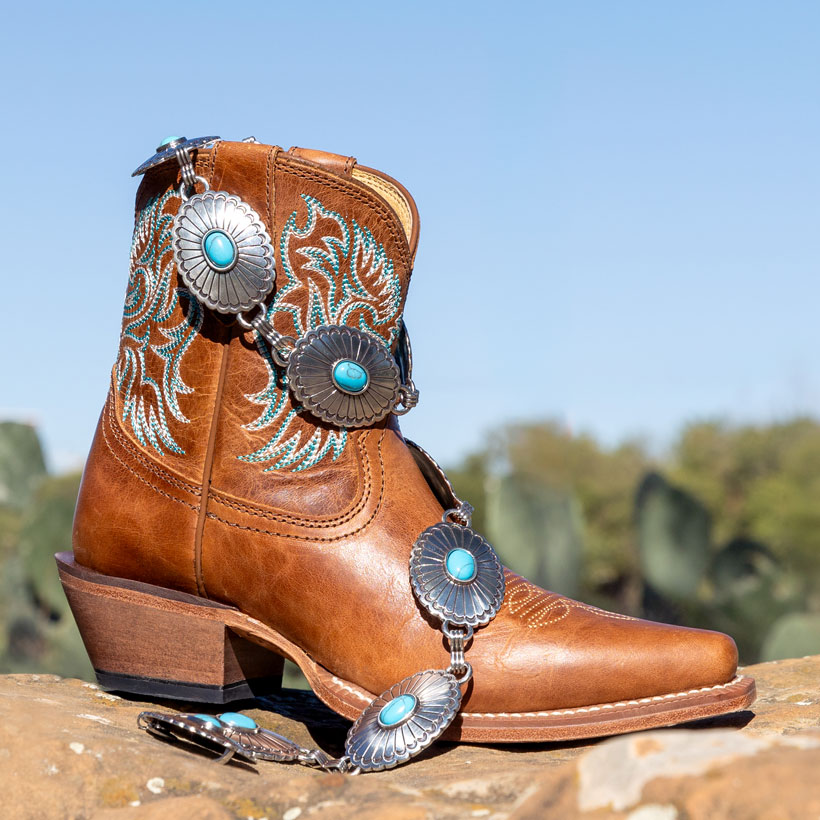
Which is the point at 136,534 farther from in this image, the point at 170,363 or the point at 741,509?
the point at 741,509

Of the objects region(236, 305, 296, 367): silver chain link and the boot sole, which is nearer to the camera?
the boot sole

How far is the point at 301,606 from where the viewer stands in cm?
173

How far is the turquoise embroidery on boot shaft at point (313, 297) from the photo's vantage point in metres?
1.73

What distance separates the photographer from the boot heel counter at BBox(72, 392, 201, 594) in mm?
1795

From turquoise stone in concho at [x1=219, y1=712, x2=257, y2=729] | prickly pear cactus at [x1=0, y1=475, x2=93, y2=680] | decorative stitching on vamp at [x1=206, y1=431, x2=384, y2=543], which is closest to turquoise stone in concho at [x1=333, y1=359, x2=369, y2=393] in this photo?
decorative stitching on vamp at [x1=206, y1=431, x2=384, y2=543]

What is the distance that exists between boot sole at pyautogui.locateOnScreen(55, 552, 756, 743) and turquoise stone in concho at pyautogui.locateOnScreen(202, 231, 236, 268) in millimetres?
583

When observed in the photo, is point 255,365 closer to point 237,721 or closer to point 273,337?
point 273,337

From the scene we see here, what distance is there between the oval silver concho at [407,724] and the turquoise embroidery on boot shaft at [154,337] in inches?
21.9

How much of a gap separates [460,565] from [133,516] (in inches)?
23.3

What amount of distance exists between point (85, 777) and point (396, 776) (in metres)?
0.43

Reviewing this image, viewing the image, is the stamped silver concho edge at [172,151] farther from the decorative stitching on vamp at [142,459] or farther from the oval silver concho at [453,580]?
the oval silver concho at [453,580]

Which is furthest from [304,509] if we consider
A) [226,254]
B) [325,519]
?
[226,254]

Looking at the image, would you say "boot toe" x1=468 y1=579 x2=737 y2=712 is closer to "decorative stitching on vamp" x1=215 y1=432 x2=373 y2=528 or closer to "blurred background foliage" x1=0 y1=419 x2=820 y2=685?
"decorative stitching on vamp" x1=215 y1=432 x2=373 y2=528

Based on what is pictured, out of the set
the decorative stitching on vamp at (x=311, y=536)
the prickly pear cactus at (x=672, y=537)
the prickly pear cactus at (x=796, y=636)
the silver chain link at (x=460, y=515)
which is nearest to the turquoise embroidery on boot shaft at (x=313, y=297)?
the decorative stitching on vamp at (x=311, y=536)
